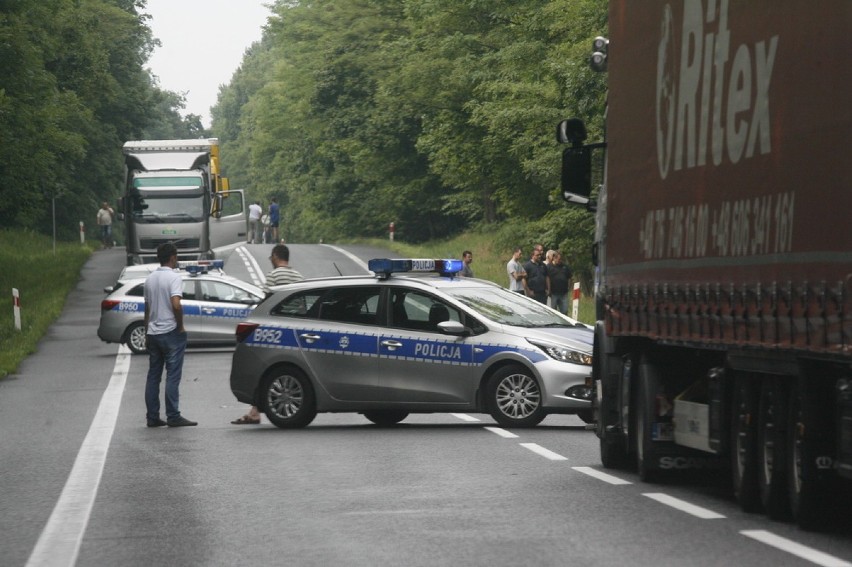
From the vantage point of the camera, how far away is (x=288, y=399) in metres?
17.1

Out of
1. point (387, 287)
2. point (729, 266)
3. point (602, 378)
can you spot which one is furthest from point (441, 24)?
point (729, 266)

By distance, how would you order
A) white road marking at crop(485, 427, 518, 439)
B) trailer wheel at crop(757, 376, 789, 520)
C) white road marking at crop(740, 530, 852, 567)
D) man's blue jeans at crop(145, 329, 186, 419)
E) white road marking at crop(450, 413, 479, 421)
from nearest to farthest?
white road marking at crop(740, 530, 852, 567)
trailer wheel at crop(757, 376, 789, 520)
white road marking at crop(485, 427, 518, 439)
man's blue jeans at crop(145, 329, 186, 419)
white road marking at crop(450, 413, 479, 421)

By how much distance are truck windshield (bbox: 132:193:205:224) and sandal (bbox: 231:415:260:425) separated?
30.3 meters

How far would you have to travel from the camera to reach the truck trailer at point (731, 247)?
25.5 ft

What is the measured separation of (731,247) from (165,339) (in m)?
9.30

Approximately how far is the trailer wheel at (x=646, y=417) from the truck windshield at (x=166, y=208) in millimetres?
36650

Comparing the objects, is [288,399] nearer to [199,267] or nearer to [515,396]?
[515,396]

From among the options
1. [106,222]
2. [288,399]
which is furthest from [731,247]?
[106,222]

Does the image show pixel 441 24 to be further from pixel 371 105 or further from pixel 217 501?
pixel 217 501

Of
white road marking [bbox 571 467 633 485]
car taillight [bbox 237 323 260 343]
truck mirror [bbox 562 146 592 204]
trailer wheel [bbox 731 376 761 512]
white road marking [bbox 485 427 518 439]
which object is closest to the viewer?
trailer wheel [bbox 731 376 761 512]

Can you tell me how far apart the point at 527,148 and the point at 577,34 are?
418cm

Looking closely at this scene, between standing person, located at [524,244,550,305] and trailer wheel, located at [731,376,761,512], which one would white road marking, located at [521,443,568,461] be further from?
standing person, located at [524,244,550,305]

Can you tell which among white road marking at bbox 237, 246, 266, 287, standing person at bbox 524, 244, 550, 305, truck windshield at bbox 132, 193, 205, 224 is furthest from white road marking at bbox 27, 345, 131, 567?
white road marking at bbox 237, 246, 266, 287

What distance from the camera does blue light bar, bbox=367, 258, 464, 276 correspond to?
16938 mm
